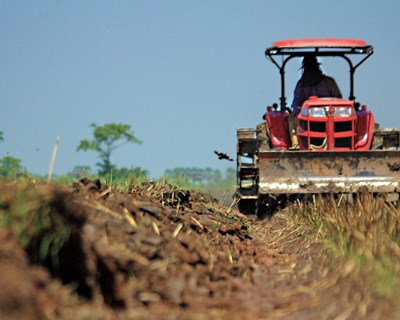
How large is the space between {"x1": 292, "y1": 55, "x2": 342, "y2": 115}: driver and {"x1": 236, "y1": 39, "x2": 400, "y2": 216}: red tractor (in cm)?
17

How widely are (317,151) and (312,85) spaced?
1.88 m

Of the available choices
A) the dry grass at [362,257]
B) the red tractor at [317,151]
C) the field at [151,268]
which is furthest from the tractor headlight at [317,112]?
the field at [151,268]

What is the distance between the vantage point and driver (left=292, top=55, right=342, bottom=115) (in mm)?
14227

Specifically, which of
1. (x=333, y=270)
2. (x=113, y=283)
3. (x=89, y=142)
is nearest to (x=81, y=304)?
(x=113, y=283)

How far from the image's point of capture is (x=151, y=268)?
5.99 m

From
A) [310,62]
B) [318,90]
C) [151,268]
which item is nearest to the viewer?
[151,268]

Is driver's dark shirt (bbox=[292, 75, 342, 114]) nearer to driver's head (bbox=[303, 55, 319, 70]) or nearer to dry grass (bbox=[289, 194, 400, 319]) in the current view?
driver's head (bbox=[303, 55, 319, 70])

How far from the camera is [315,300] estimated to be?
609cm

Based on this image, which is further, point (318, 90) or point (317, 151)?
point (318, 90)

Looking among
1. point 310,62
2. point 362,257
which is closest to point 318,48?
point 310,62

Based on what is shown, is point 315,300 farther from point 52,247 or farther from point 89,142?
point 89,142

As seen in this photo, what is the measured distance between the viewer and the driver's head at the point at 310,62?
1440 centimetres

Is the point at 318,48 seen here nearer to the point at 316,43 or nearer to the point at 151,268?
the point at 316,43

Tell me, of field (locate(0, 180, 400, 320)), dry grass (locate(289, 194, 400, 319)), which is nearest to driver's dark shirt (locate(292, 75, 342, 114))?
dry grass (locate(289, 194, 400, 319))
